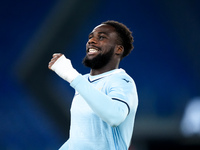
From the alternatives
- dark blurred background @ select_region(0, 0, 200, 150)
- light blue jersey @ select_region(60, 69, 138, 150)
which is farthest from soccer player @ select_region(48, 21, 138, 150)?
dark blurred background @ select_region(0, 0, 200, 150)

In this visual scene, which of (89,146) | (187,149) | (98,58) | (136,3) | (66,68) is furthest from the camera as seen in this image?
(136,3)

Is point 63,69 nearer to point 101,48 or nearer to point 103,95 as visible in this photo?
point 103,95

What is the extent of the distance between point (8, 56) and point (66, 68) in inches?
113

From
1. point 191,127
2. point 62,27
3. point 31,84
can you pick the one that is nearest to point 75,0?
point 62,27

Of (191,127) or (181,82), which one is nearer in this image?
(191,127)

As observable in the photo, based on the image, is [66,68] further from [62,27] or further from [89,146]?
[62,27]

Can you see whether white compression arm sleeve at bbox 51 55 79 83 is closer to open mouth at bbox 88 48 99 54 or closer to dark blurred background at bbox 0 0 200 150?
open mouth at bbox 88 48 99 54

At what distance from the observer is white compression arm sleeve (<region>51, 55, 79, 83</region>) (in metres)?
0.99

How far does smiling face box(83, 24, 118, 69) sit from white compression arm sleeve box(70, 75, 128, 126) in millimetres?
334

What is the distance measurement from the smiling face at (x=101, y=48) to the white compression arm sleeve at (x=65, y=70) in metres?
0.28

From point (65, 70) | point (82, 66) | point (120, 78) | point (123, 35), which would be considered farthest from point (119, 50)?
point (82, 66)

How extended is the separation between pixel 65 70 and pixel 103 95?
159 millimetres

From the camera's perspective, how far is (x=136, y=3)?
13.6ft

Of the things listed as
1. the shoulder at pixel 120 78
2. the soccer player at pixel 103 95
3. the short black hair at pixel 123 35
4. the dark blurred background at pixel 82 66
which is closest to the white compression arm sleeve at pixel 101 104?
the soccer player at pixel 103 95
